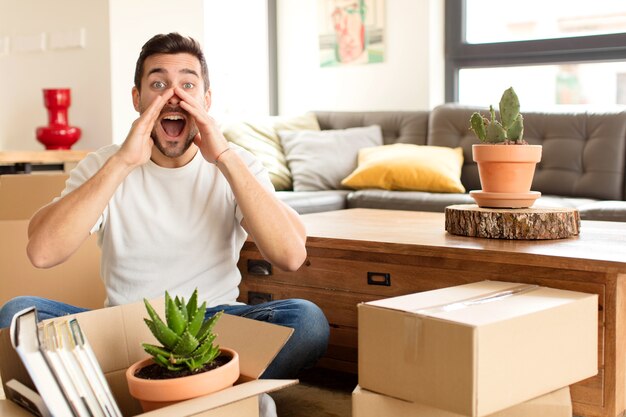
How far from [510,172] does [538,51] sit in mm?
2620

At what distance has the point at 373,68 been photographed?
523 cm

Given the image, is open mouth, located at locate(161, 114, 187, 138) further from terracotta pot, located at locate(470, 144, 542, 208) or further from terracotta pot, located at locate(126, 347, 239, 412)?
terracotta pot, located at locate(470, 144, 542, 208)

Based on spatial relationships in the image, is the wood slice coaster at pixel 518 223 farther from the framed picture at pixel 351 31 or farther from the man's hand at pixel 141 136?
the framed picture at pixel 351 31

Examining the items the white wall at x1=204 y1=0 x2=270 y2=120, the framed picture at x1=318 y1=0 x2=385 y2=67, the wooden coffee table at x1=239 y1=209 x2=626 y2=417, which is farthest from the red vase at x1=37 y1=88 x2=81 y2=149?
the wooden coffee table at x1=239 y1=209 x2=626 y2=417

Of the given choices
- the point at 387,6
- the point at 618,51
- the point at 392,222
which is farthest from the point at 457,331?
the point at 387,6

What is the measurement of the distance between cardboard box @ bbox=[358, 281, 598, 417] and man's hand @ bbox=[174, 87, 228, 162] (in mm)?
534

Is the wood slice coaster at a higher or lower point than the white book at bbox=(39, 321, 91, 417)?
higher

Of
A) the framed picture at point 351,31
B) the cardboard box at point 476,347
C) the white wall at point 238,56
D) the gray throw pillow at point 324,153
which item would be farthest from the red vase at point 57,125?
the cardboard box at point 476,347

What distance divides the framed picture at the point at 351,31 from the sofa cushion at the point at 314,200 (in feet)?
3.92

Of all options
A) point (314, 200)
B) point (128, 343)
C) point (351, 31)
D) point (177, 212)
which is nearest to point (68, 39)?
point (351, 31)

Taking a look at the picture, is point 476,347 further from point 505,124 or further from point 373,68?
point 373,68

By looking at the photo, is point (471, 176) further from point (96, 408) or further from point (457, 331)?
point (96, 408)

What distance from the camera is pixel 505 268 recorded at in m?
2.02

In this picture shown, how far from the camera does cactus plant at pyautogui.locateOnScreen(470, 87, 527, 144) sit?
232 centimetres
